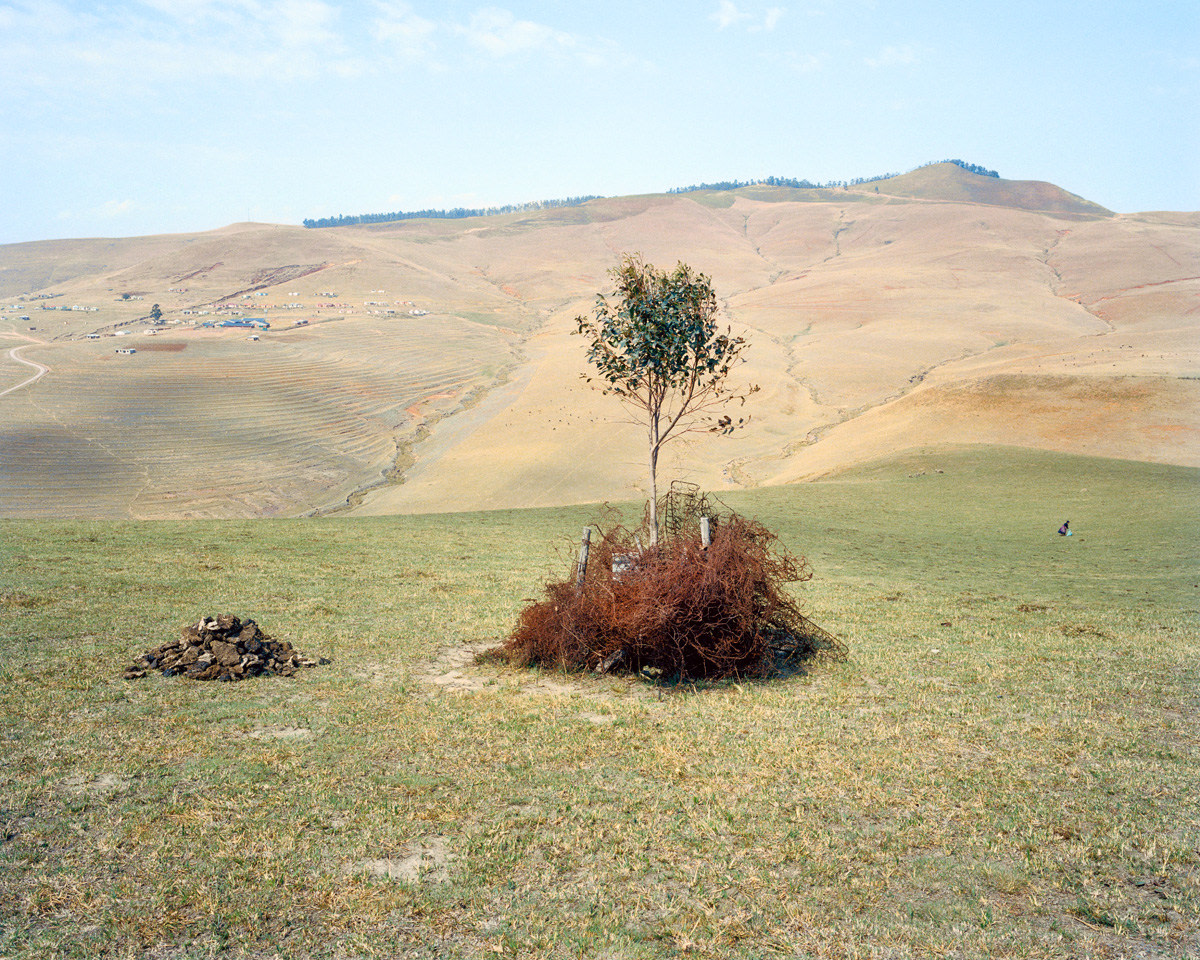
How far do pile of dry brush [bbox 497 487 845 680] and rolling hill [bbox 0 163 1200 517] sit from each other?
32498 mm

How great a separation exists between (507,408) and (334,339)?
123 ft

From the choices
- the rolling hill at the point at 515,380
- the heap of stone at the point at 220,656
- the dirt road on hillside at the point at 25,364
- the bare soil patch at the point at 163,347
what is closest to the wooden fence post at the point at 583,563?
the heap of stone at the point at 220,656

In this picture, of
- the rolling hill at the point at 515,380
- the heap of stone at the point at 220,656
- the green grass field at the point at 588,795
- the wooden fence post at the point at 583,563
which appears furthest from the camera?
the rolling hill at the point at 515,380

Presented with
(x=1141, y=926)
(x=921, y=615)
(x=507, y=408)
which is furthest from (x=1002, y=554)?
(x=507, y=408)

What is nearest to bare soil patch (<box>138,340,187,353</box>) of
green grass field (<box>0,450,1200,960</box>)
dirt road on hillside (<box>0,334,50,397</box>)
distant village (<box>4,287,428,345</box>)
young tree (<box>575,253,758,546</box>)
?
dirt road on hillside (<box>0,334,50,397</box>)

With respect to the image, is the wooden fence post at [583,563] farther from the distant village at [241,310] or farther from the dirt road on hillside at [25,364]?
the distant village at [241,310]

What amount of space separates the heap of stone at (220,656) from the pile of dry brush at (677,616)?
3.26 m

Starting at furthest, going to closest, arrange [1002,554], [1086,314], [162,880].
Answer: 1. [1086,314]
2. [1002,554]
3. [162,880]

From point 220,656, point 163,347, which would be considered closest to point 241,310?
point 163,347

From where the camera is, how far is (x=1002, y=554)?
2342 centimetres

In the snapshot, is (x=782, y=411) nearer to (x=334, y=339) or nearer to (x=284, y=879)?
(x=334, y=339)

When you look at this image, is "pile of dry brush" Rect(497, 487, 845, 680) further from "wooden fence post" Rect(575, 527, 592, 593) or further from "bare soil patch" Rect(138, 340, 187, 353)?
"bare soil patch" Rect(138, 340, 187, 353)

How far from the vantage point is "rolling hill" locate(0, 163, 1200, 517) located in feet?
156

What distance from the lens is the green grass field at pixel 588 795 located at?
16.7 ft
